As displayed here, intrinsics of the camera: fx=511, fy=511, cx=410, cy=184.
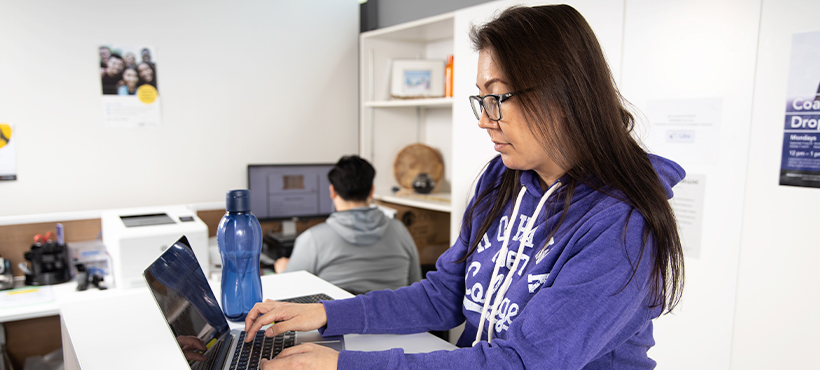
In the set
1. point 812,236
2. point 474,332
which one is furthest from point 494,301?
point 812,236

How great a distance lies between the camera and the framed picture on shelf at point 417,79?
3.00 metres

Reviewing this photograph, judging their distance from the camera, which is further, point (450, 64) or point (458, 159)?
point (450, 64)

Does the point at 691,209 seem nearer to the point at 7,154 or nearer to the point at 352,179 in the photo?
the point at 352,179

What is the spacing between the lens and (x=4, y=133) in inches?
87.4

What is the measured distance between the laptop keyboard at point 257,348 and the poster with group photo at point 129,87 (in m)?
1.91

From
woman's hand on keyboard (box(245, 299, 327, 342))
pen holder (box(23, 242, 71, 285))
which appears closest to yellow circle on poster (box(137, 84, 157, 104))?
pen holder (box(23, 242, 71, 285))

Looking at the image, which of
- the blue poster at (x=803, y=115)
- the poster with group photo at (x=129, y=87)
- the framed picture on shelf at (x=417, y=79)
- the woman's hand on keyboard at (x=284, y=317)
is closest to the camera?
the woman's hand on keyboard at (x=284, y=317)

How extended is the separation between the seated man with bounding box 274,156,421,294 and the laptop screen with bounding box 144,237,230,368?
907 mm

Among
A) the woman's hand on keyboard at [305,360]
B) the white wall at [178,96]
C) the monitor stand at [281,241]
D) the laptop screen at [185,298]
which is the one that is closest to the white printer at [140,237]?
the white wall at [178,96]

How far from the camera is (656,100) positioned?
1.76m

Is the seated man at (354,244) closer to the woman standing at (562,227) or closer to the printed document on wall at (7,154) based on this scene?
the woman standing at (562,227)

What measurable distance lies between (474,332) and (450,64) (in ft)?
6.54

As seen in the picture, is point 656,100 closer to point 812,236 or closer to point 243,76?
point 812,236

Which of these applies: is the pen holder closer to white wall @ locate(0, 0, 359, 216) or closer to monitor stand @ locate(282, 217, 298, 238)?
white wall @ locate(0, 0, 359, 216)
